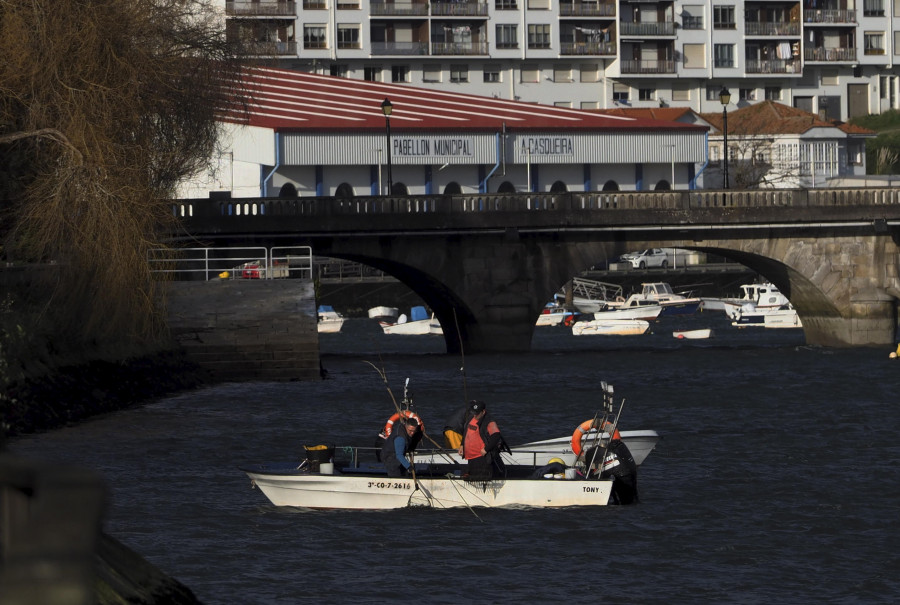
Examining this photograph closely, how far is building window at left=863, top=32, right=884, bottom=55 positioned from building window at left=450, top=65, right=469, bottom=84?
106 ft

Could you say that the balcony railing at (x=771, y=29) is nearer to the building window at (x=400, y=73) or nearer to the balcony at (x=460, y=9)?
the balcony at (x=460, y=9)

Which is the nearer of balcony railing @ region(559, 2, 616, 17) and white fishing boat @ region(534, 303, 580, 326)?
white fishing boat @ region(534, 303, 580, 326)

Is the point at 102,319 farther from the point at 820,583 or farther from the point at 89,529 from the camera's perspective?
the point at 89,529

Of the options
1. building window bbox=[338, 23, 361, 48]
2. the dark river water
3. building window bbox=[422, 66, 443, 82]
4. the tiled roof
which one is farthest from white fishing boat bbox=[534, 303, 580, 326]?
the dark river water

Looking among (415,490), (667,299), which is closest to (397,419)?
(415,490)

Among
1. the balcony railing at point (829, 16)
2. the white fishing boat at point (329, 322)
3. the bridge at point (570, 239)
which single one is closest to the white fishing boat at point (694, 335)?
the bridge at point (570, 239)

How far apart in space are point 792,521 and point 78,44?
16841 millimetres

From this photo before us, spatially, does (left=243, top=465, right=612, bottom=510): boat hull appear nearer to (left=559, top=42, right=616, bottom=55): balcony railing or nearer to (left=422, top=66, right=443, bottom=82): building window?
(left=422, top=66, right=443, bottom=82): building window

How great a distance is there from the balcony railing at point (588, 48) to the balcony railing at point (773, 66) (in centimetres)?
1125

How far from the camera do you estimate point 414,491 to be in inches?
814

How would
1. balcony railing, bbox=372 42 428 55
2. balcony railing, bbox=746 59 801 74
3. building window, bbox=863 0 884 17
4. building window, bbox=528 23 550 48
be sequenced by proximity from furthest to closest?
building window, bbox=863 0 884 17 < balcony railing, bbox=746 59 801 74 < building window, bbox=528 23 550 48 < balcony railing, bbox=372 42 428 55

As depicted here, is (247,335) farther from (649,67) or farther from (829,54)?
(829,54)

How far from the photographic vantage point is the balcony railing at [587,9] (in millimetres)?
103188

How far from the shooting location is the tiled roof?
9969 cm
